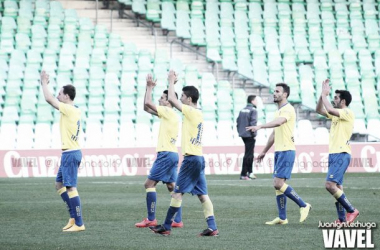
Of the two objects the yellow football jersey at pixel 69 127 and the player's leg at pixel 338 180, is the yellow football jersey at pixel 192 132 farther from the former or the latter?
the player's leg at pixel 338 180

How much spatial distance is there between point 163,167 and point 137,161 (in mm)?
13502

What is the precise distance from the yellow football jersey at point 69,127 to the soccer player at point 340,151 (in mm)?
3714

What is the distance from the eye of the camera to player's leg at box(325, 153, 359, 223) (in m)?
12.9

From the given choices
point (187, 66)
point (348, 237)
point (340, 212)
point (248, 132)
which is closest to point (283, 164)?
point (340, 212)

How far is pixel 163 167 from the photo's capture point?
13172 millimetres

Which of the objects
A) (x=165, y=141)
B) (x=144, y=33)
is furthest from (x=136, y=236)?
(x=144, y=33)

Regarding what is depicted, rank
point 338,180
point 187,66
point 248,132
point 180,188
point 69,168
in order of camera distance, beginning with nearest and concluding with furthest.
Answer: point 180,188 → point 69,168 → point 338,180 → point 248,132 → point 187,66

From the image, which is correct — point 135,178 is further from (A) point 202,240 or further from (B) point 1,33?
(A) point 202,240

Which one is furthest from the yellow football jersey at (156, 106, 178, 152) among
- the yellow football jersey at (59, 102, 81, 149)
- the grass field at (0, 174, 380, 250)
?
the yellow football jersey at (59, 102, 81, 149)

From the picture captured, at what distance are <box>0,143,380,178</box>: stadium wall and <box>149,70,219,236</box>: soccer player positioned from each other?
48.2ft

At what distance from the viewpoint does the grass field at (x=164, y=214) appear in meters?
10.8

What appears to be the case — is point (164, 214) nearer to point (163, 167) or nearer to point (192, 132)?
point (163, 167)

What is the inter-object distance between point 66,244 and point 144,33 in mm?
23141

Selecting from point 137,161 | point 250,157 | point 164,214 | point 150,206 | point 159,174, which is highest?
point 159,174
